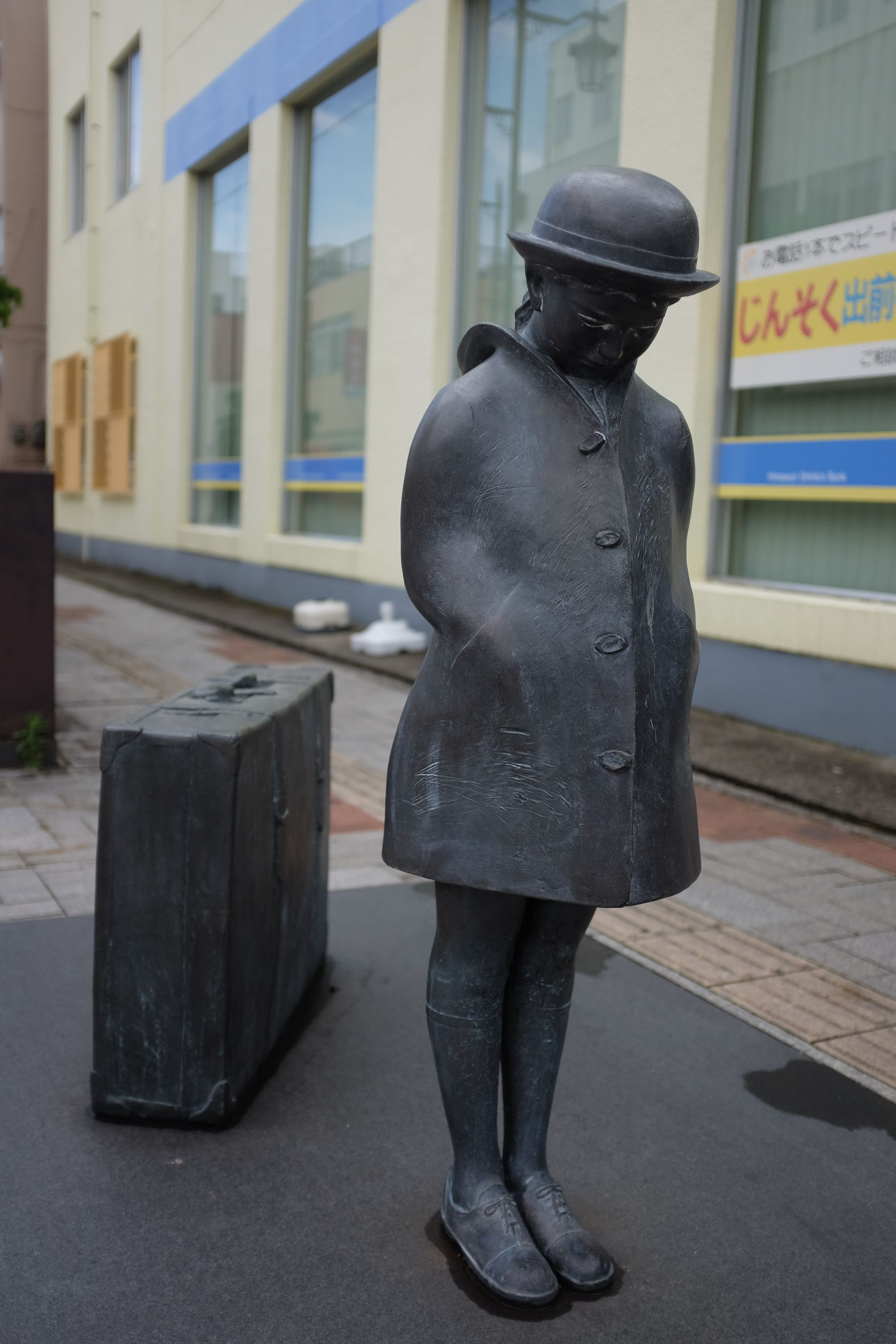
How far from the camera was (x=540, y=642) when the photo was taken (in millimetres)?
2035

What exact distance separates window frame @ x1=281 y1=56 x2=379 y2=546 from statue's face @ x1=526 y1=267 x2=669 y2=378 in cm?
1004

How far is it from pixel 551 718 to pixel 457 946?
1.52 ft

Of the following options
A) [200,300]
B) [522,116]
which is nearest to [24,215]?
[200,300]

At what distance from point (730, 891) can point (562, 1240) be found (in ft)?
7.91

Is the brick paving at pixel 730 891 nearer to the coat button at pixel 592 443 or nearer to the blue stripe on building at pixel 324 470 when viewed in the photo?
the coat button at pixel 592 443

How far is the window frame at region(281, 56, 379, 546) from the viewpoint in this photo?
1246 centimetres

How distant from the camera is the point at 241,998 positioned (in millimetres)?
2822

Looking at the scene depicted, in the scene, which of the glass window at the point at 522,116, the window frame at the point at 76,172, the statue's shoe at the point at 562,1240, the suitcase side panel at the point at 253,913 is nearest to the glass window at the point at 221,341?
the glass window at the point at 522,116

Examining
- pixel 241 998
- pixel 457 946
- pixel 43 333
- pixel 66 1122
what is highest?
pixel 43 333

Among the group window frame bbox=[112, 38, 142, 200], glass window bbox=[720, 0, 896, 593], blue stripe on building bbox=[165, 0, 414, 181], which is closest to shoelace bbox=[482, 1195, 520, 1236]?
glass window bbox=[720, 0, 896, 593]

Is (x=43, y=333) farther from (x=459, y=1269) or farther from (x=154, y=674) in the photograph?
(x=459, y=1269)

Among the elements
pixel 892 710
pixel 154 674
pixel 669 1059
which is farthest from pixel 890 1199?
pixel 154 674

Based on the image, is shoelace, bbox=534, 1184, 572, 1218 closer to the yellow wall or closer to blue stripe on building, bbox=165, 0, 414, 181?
the yellow wall

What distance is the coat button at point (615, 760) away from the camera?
2.02 meters
